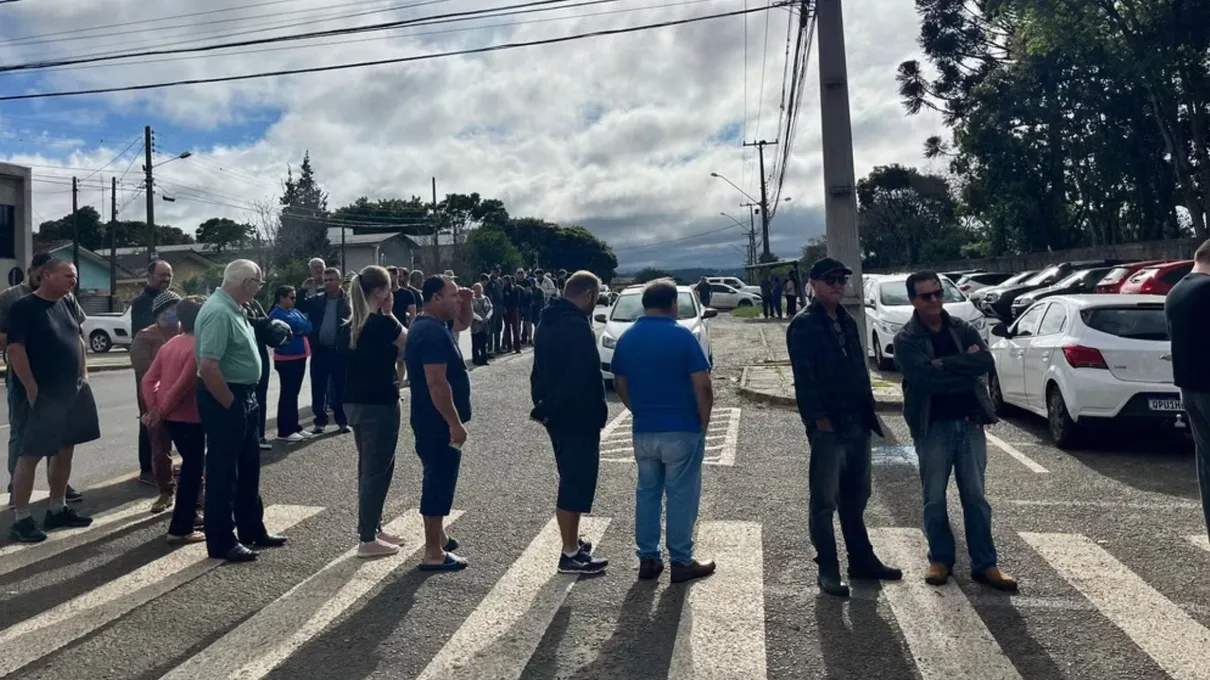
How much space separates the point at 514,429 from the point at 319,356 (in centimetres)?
231

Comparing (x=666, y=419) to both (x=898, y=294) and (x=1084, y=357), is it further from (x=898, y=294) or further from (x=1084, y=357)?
(x=898, y=294)

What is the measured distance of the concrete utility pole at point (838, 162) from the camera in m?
11.6

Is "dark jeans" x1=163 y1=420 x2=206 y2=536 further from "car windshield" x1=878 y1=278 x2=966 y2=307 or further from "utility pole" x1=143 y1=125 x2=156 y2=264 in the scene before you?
"utility pole" x1=143 y1=125 x2=156 y2=264

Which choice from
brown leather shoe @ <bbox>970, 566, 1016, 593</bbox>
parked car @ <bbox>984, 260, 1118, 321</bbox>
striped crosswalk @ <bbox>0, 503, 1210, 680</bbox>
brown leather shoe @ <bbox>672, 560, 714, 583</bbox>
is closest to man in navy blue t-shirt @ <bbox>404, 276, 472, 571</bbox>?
striped crosswalk @ <bbox>0, 503, 1210, 680</bbox>

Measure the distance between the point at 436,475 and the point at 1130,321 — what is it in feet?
23.0

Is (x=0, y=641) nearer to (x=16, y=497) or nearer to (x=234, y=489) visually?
(x=234, y=489)

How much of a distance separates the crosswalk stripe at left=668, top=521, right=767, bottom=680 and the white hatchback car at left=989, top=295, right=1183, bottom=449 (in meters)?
4.44

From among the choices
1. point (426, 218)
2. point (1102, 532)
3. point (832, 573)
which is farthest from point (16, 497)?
point (426, 218)

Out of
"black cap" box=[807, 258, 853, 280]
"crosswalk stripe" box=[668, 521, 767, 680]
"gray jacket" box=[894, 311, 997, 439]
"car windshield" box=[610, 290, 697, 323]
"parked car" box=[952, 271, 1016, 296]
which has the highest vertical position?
"parked car" box=[952, 271, 1016, 296]

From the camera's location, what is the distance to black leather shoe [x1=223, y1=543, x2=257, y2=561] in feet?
19.5

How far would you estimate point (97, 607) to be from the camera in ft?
16.8

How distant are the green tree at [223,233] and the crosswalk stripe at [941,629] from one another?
58.3 m

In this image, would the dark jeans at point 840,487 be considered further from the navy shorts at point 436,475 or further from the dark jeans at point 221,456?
the dark jeans at point 221,456

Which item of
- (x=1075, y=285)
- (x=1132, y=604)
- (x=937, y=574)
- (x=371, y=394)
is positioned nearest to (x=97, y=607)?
(x=371, y=394)
